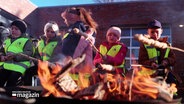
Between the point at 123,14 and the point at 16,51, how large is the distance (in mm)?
3156

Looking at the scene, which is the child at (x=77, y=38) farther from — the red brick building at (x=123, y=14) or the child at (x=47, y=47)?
the red brick building at (x=123, y=14)

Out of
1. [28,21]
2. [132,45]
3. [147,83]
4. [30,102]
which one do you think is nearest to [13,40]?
[28,21]

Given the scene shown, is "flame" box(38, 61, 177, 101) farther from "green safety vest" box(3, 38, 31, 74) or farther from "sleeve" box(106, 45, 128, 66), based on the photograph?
"green safety vest" box(3, 38, 31, 74)

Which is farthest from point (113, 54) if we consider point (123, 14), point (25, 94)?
point (123, 14)

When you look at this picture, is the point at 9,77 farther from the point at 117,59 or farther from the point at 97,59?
the point at 117,59

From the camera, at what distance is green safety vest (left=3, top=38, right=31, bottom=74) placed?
3.42 m

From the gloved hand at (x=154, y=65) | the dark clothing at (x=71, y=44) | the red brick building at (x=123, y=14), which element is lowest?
the gloved hand at (x=154, y=65)

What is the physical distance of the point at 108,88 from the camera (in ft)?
7.27

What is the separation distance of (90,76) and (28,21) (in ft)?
8.06

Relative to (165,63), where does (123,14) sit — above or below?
above

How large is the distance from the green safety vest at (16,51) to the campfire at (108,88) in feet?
3.42

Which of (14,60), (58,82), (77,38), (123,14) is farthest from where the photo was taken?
(123,14)

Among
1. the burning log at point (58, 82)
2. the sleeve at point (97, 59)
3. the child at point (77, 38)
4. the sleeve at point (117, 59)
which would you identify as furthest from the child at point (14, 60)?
the burning log at point (58, 82)

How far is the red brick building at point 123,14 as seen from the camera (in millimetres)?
4883
